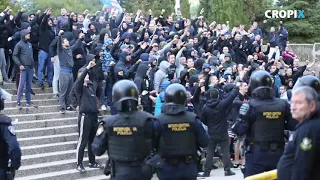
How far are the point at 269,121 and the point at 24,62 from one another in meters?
7.34

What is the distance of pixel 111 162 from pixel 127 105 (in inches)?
28.8

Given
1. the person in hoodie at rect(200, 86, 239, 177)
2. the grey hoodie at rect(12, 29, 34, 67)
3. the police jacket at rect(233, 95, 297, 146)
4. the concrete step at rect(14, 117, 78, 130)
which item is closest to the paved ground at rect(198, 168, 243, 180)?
the person in hoodie at rect(200, 86, 239, 177)

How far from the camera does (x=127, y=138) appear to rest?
6727 millimetres

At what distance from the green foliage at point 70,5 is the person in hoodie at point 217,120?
28.9 meters

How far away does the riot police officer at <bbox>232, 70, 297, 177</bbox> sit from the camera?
7.75 m

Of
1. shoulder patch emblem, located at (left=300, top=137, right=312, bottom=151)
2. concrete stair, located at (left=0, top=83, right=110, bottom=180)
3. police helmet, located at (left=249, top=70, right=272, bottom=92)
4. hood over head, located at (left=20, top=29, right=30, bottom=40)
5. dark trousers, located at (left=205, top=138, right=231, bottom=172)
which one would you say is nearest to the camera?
shoulder patch emblem, located at (left=300, top=137, right=312, bottom=151)

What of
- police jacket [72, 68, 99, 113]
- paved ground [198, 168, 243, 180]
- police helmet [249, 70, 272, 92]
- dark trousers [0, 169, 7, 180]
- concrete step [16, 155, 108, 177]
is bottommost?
paved ground [198, 168, 243, 180]

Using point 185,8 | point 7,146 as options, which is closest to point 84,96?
point 7,146

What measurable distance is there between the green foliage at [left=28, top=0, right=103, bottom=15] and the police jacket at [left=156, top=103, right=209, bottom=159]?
3310 centimetres

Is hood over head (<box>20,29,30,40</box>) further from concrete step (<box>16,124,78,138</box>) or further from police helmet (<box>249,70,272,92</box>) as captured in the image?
police helmet (<box>249,70,272,92</box>)

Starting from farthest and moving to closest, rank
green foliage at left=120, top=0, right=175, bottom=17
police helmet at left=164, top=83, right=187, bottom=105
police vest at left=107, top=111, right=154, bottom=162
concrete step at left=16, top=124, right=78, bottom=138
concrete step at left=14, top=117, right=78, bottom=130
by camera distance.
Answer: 1. green foliage at left=120, top=0, right=175, bottom=17
2. concrete step at left=14, top=117, right=78, bottom=130
3. concrete step at left=16, top=124, right=78, bottom=138
4. police helmet at left=164, top=83, right=187, bottom=105
5. police vest at left=107, top=111, right=154, bottom=162

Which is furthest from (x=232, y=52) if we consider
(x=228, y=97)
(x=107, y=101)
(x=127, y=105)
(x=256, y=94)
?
(x=127, y=105)

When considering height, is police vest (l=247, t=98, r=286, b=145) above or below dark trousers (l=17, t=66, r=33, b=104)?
below

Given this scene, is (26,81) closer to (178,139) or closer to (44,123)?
(44,123)
